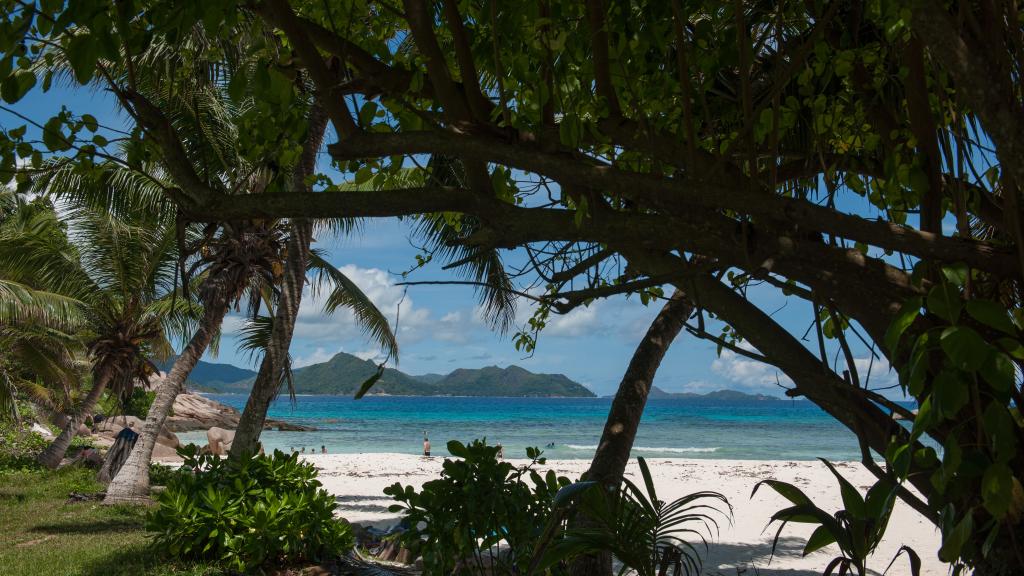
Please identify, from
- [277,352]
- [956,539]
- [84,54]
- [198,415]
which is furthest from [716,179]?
[198,415]

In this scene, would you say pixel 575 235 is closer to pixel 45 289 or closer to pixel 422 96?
pixel 422 96

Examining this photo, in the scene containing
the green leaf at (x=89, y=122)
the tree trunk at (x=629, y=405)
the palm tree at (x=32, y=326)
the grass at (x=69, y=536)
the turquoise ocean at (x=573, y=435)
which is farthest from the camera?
the turquoise ocean at (x=573, y=435)

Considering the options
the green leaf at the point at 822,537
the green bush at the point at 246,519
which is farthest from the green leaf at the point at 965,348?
the green bush at the point at 246,519

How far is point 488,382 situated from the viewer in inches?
5231

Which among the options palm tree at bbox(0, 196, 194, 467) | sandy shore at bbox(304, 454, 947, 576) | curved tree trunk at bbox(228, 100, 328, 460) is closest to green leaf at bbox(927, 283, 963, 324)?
sandy shore at bbox(304, 454, 947, 576)

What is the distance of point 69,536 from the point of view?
8578 millimetres

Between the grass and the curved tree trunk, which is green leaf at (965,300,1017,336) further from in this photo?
the curved tree trunk

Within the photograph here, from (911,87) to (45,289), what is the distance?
52.9 ft

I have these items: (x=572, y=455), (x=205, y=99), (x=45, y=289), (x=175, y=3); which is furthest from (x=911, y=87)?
(x=572, y=455)

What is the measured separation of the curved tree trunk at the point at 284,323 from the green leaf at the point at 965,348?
7.44 meters

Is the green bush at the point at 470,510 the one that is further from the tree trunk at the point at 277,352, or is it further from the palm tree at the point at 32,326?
the palm tree at the point at 32,326

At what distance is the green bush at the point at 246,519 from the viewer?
6473 millimetres

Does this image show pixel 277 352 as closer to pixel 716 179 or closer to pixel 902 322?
pixel 716 179

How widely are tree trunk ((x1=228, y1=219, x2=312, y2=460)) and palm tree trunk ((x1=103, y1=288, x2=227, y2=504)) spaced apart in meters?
3.26
